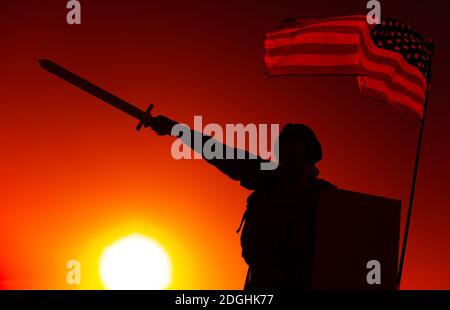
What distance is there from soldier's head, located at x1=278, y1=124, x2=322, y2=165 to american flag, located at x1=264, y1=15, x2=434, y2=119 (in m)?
1.66

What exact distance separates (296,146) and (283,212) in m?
0.31

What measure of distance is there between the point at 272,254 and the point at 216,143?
60cm

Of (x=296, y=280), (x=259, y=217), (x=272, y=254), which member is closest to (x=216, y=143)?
(x=259, y=217)

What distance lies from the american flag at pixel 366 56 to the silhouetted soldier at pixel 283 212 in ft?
5.60

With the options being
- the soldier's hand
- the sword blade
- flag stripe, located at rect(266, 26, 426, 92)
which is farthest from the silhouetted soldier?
flag stripe, located at rect(266, 26, 426, 92)

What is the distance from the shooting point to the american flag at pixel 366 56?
144 inches

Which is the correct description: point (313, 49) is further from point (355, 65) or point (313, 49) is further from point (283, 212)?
point (283, 212)

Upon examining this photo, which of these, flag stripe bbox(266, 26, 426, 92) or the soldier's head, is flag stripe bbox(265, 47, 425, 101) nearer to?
flag stripe bbox(266, 26, 426, 92)

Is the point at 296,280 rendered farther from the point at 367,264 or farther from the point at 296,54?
the point at 296,54

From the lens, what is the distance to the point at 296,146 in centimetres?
217

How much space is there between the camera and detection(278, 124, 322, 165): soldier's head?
2166mm

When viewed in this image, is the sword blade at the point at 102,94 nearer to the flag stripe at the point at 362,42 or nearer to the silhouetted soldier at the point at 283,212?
the silhouetted soldier at the point at 283,212

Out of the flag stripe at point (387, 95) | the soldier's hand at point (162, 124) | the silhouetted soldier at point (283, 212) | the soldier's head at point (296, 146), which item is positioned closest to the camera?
the silhouetted soldier at point (283, 212)

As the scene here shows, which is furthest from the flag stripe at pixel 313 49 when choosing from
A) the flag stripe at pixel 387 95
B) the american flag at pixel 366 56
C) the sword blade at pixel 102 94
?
the sword blade at pixel 102 94
